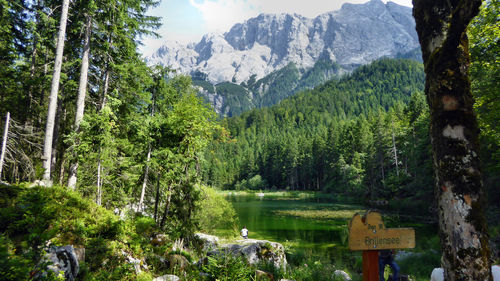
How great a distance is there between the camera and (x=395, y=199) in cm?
4344

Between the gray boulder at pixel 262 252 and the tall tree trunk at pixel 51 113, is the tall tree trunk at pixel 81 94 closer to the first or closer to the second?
the tall tree trunk at pixel 51 113

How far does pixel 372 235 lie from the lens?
141 inches

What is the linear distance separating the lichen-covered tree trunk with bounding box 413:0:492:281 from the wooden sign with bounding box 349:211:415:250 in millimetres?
970

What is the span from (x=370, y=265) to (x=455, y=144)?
2038 mm

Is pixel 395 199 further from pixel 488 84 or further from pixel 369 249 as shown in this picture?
pixel 369 249

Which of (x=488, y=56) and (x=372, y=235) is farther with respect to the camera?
(x=488, y=56)

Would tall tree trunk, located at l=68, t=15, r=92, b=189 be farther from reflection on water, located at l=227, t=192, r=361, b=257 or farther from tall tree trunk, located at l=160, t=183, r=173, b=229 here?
reflection on water, located at l=227, t=192, r=361, b=257

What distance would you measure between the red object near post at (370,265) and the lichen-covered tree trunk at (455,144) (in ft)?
3.54

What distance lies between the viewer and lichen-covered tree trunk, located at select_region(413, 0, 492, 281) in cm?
249

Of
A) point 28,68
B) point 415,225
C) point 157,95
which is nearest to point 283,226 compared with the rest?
point 415,225

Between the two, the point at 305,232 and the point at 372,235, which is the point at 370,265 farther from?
the point at 305,232

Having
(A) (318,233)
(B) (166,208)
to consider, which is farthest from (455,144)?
(A) (318,233)

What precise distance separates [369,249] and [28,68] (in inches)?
806

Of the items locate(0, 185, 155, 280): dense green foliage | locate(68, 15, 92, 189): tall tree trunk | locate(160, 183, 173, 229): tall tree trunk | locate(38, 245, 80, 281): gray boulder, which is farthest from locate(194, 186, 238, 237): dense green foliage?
locate(38, 245, 80, 281): gray boulder
